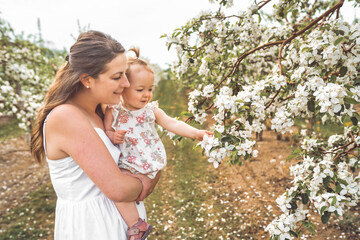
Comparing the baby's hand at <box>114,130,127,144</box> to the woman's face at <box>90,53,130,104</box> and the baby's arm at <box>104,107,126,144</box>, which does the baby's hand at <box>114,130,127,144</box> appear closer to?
the baby's arm at <box>104,107,126,144</box>

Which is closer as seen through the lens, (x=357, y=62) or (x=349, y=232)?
(x=357, y=62)

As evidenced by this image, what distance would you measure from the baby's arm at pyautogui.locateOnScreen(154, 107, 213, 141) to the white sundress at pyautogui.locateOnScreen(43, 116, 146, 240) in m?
0.81

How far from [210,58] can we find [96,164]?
1.98 m

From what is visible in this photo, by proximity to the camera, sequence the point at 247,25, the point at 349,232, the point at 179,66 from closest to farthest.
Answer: the point at 247,25 → the point at 179,66 → the point at 349,232

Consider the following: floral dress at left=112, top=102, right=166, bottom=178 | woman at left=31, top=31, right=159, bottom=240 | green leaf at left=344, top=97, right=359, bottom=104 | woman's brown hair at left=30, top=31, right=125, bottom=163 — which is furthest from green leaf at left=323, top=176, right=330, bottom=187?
woman's brown hair at left=30, top=31, right=125, bottom=163

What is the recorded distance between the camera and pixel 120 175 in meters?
1.50

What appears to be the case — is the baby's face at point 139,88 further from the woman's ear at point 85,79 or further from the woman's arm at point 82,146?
the woman's arm at point 82,146

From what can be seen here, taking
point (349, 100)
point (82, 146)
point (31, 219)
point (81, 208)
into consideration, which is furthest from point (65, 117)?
point (31, 219)

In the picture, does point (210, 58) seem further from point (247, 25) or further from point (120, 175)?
point (120, 175)

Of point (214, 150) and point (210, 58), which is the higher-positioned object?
point (210, 58)

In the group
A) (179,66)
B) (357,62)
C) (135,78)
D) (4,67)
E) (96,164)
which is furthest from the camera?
(4,67)

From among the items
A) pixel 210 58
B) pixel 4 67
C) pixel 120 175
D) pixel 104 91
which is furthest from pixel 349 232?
pixel 4 67

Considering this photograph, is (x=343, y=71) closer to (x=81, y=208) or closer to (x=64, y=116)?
(x=64, y=116)

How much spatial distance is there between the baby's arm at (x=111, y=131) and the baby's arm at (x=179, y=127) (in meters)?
0.42
